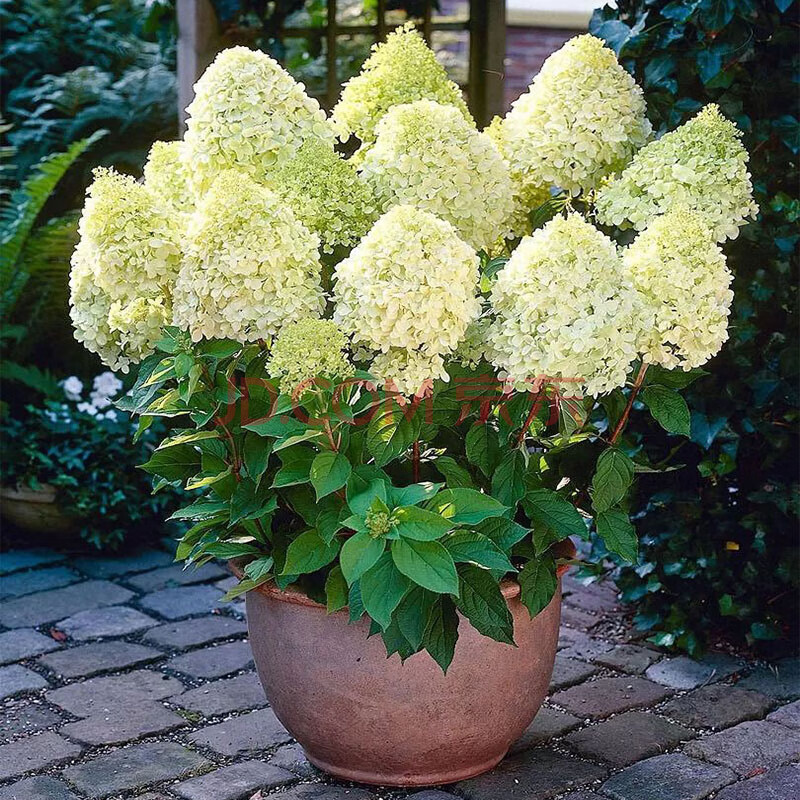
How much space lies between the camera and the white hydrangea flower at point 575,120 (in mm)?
2412

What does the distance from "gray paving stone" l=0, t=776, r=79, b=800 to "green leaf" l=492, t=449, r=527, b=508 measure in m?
1.11

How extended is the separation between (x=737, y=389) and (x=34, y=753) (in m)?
1.95

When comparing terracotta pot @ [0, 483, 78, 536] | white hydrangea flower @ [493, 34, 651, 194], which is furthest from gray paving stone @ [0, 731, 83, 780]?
white hydrangea flower @ [493, 34, 651, 194]

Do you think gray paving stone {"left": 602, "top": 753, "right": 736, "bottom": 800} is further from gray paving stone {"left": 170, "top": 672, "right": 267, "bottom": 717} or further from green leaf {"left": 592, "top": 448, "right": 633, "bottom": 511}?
gray paving stone {"left": 170, "top": 672, "right": 267, "bottom": 717}

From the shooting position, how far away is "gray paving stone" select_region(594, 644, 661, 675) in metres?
3.19

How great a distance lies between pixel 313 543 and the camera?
2.24m

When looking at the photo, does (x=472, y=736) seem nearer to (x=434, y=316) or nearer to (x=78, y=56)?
(x=434, y=316)

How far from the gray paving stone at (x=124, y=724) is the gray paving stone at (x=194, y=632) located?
40 cm

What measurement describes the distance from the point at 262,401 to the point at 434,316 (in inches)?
18.1

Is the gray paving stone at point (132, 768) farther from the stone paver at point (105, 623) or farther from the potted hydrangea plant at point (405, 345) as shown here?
the stone paver at point (105, 623)

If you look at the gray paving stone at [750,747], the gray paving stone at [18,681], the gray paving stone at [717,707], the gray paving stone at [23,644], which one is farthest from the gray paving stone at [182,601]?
the gray paving stone at [750,747]

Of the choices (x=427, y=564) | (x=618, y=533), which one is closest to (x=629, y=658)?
(x=618, y=533)

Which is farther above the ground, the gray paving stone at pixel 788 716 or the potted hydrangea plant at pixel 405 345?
the potted hydrangea plant at pixel 405 345

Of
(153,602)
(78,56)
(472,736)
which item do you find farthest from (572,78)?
(78,56)
